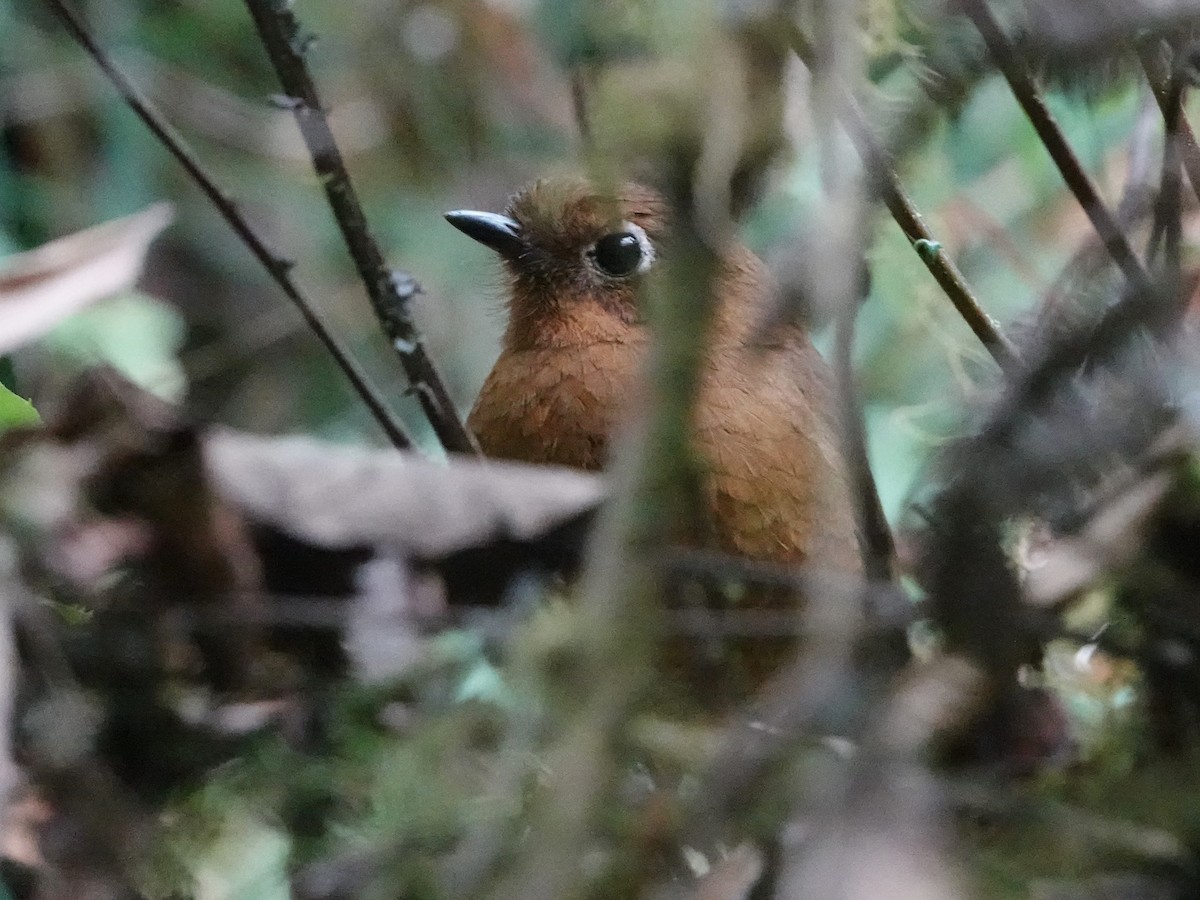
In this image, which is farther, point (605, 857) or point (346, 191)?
point (346, 191)

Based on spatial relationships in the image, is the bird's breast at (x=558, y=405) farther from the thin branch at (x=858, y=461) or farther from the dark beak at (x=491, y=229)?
the thin branch at (x=858, y=461)

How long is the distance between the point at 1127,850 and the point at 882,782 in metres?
0.11

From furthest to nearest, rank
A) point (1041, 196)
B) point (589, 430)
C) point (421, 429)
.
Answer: point (421, 429), point (1041, 196), point (589, 430)

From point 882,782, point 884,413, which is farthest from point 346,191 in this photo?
point 884,413

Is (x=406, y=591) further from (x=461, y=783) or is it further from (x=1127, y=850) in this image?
(x=1127, y=850)

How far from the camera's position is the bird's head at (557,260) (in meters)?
1.52

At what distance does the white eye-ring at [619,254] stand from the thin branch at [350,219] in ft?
0.97

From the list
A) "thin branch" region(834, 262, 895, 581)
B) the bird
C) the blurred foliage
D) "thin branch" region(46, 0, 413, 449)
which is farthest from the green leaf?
"thin branch" region(834, 262, 895, 581)

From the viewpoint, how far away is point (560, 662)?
1.76 ft

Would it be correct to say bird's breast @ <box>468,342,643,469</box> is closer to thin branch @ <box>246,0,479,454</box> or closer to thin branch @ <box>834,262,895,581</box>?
thin branch @ <box>246,0,479,454</box>

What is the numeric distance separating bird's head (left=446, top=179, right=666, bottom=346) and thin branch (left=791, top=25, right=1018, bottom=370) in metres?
0.56

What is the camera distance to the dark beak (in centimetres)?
157

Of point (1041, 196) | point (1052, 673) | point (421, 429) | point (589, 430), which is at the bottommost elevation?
point (421, 429)

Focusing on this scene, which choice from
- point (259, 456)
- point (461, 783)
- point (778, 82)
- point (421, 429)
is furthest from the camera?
point (421, 429)
